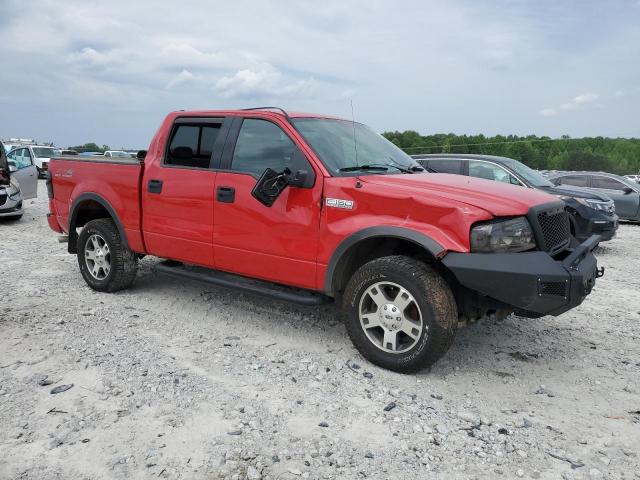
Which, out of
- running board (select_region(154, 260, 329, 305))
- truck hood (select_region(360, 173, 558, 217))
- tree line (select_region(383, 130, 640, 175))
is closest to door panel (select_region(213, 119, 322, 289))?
running board (select_region(154, 260, 329, 305))

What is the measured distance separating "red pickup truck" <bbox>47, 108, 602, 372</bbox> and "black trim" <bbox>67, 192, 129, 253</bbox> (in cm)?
3

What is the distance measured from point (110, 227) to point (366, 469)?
13.4ft

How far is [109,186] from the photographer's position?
18.5ft

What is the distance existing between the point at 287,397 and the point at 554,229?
7.27 ft

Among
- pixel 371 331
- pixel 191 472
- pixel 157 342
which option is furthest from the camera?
pixel 157 342

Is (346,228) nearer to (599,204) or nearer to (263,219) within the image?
(263,219)

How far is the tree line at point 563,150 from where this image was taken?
7216 centimetres

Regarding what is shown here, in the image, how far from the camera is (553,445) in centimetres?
312

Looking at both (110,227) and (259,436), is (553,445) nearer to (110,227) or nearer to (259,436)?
(259,436)

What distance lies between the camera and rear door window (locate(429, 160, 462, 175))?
33.0ft

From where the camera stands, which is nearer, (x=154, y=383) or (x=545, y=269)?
(x=545, y=269)

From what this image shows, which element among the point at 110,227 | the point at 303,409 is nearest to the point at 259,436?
the point at 303,409

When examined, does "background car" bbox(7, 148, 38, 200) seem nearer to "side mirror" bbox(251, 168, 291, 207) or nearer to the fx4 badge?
"side mirror" bbox(251, 168, 291, 207)

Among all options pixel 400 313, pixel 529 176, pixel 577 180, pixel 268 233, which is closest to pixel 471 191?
pixel 400 313
